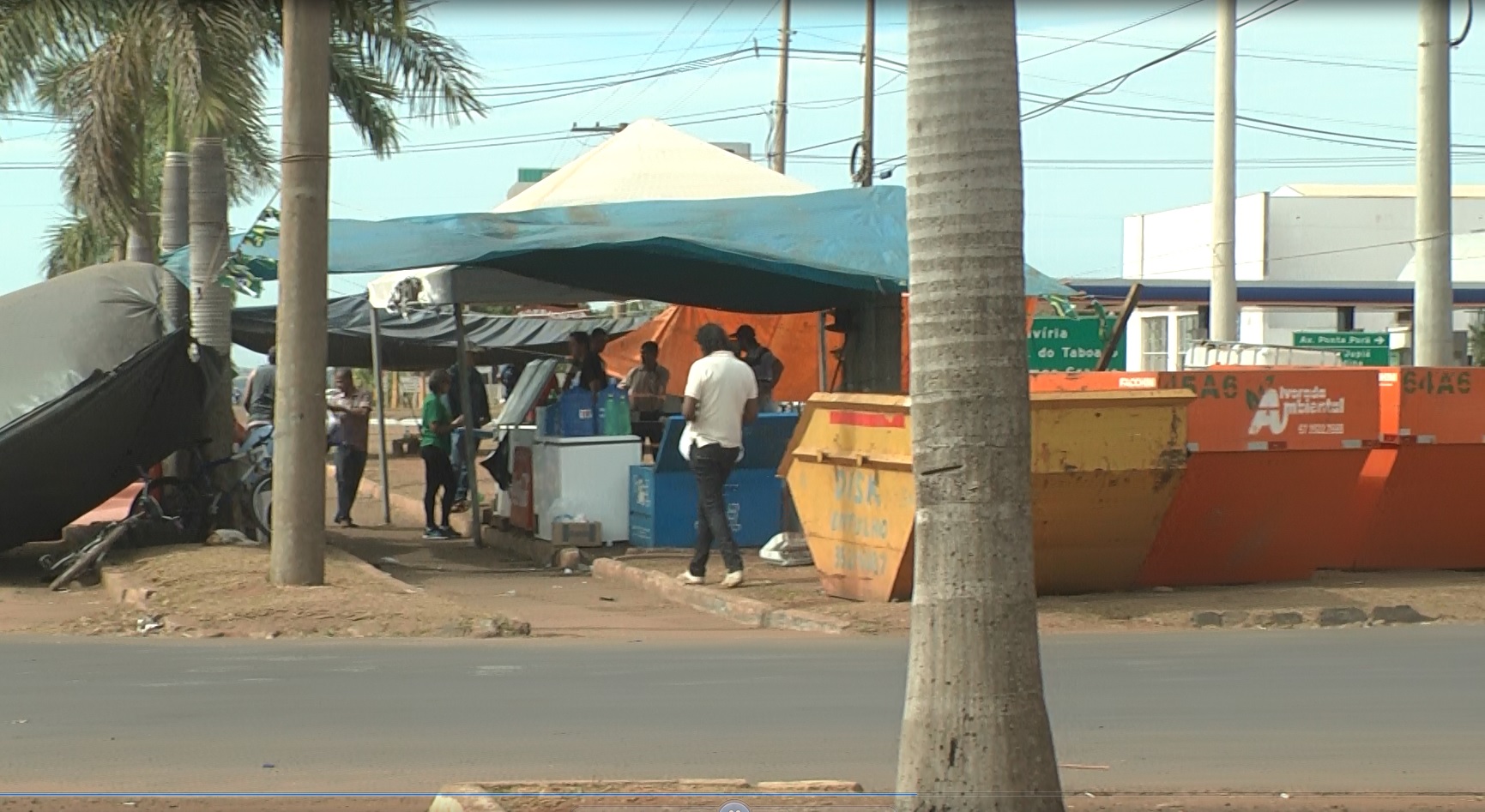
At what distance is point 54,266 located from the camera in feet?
123

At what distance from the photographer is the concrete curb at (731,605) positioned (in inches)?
467

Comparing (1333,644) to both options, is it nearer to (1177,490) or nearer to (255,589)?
(1177,490)

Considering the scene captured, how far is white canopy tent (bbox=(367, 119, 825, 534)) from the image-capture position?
17.2m

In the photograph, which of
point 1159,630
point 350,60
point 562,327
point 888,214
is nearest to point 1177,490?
point 1159,630

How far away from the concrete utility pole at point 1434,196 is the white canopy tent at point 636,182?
233 inches

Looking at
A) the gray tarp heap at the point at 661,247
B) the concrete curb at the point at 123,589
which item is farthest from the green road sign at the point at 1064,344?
the concrete curb at the point at 123,589

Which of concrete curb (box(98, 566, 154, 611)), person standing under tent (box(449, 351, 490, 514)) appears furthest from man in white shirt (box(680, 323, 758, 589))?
person standing under tent (box(449, 351, 490, 514))

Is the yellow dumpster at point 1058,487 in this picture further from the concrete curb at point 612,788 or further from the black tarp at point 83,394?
the black tarp at point 83,394

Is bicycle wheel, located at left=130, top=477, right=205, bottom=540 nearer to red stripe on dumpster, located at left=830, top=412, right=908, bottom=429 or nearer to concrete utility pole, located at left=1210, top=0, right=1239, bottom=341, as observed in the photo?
red stripe on dumpster, located at left=830, top=412, right=908, bottom=429

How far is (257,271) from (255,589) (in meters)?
3.82

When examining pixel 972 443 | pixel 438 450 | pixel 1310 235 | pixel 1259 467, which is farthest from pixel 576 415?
pixel 1310 235

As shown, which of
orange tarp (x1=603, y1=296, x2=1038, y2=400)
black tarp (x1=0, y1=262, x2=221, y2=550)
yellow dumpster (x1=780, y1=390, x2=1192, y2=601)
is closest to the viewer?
yellow dumpster (x1=780, y1=390, x2=1192, y2=601)

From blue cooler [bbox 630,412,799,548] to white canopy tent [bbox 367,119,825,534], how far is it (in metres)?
1.92

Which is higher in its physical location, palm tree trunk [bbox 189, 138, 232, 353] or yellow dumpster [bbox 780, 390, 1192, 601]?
palm tree trunk [bbox 189, 138, 232, 353]
